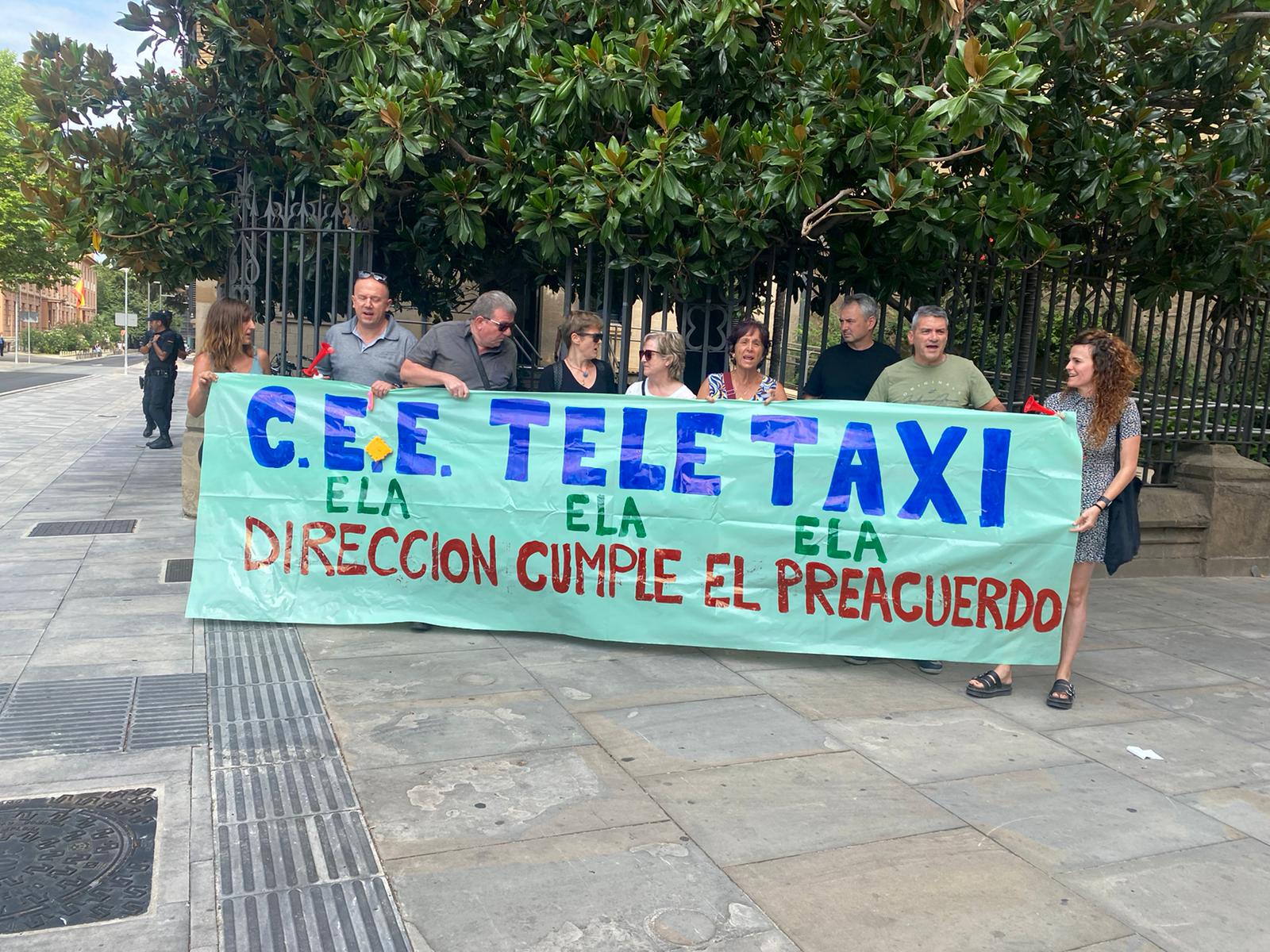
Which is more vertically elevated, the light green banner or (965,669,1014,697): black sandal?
the light green banner

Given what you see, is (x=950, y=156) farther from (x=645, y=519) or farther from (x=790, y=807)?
(x=790, y=807)

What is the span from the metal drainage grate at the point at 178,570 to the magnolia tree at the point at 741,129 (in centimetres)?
260

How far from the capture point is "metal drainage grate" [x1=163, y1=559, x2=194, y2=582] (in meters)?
6.91

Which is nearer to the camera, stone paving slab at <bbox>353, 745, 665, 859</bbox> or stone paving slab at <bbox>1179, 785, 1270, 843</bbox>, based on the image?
stone paving slab at <bbox>353, 745, 665, 859</bbox>

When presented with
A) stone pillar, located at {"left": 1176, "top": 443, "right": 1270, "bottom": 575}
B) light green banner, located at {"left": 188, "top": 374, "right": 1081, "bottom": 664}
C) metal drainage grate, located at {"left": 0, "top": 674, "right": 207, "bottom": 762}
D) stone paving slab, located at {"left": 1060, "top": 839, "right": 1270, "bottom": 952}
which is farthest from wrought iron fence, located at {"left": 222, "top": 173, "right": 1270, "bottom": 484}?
stone paving slab, located at {"left": 1060, "top": 839, "right": 1270, "bottom": 952}

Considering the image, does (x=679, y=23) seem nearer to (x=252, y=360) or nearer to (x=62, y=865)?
(x=252, y=360)

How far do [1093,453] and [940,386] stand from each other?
2.64ft

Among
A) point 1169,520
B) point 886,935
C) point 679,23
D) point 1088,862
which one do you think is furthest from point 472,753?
point 1169,520

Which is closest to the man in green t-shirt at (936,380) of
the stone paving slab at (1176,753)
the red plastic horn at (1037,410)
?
the red plastic horn at (1037,410)

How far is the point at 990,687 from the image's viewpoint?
5.26m

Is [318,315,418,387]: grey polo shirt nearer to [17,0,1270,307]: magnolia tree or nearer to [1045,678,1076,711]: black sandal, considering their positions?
[17,0,1270,307]: magnolia tree

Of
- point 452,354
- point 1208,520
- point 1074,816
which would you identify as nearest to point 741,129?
point 452,354

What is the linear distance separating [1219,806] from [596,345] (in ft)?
11.9

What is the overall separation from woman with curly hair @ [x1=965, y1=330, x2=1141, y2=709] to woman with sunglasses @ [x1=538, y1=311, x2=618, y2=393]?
2.39 m
